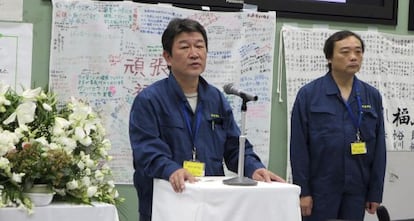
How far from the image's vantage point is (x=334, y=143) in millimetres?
3123

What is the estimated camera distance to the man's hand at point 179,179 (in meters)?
2.11

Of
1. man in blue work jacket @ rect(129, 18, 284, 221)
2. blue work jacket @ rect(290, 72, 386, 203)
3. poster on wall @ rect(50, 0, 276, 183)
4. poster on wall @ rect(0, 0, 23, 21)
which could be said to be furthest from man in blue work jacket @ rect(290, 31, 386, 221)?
poster on wall @ rect(0, 0, 23, 21)

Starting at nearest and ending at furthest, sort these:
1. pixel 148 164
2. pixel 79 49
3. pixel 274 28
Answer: pixel 148 164 → pixel 79 49 → pixel 274 28

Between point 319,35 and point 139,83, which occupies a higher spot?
point 319,35

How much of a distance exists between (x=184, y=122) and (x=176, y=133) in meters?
0.05

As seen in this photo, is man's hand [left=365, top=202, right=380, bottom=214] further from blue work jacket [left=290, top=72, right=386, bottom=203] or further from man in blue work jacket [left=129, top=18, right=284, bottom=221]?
man in blue work jacket [left=129, top=18, right=284, bottom=221]

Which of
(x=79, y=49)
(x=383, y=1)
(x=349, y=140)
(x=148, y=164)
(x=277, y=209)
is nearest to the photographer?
(x=277, y=209)

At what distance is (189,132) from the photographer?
2459mm

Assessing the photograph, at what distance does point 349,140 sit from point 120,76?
1.23 metres

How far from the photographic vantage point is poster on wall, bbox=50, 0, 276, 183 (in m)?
3.34

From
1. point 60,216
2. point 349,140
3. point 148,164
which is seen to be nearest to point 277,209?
point 148,164

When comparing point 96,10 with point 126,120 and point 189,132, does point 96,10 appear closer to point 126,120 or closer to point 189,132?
point 126,120

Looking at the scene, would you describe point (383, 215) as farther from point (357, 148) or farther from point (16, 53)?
point (16, 53)

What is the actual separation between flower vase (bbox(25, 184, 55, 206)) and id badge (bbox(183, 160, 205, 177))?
57cm
